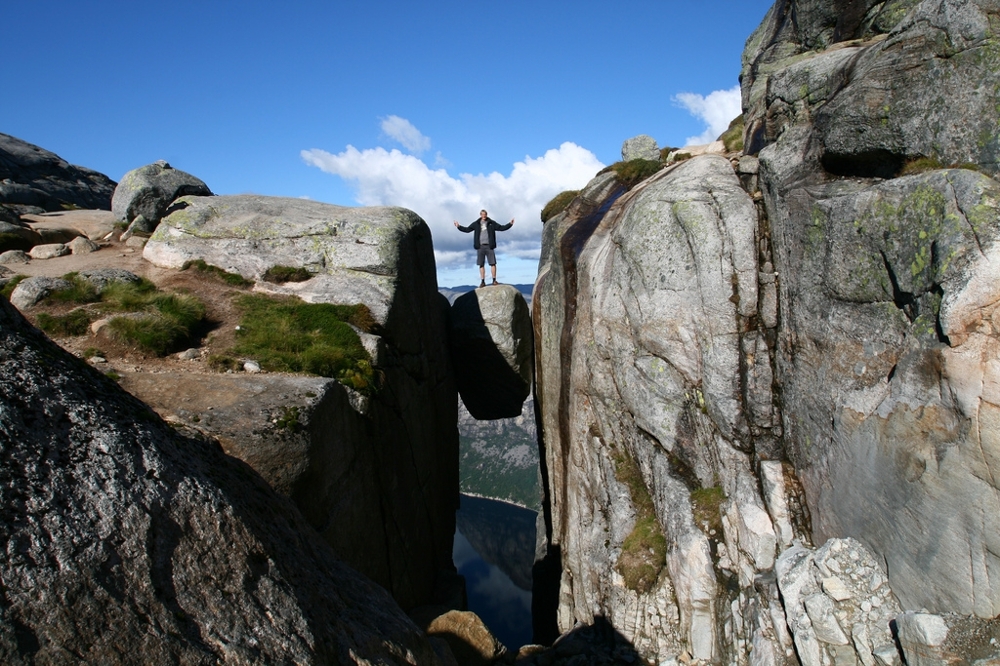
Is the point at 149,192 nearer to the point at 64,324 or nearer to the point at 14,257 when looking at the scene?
the point at 14,257

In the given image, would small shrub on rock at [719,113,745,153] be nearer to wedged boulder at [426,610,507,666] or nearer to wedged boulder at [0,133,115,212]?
wedged boulder at [426,610,507,666]

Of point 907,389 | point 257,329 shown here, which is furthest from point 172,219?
point 907,389

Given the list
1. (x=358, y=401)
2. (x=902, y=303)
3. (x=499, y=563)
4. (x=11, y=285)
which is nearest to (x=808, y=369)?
(x=902, y=303)

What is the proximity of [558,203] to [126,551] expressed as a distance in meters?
28.4

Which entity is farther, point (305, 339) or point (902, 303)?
point (305, 339)

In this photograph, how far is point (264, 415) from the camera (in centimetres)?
1332

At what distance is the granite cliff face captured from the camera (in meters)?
11.4

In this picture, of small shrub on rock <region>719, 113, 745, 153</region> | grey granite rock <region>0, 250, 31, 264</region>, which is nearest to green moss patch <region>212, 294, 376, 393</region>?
grey granite rock <region>0, 250, 31, 264</region>

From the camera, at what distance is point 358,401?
17766 mm

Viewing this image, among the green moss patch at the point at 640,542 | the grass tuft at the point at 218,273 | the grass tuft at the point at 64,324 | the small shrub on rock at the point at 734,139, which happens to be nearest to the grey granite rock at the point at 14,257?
the grass tuft at the point at 218,273

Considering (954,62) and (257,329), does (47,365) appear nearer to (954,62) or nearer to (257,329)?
(257,329)

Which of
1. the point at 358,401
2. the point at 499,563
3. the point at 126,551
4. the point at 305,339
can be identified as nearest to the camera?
the point at 126,551

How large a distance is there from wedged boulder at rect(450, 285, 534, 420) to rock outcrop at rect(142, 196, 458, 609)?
133cm

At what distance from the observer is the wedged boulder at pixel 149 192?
30859 mm
